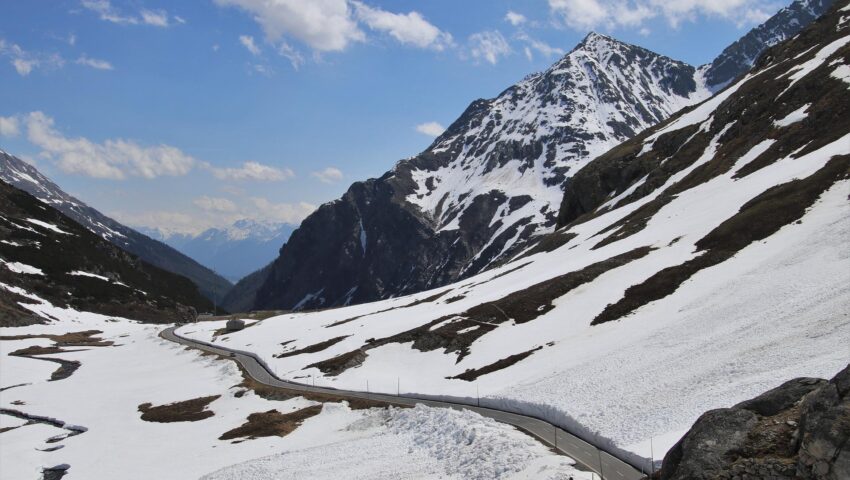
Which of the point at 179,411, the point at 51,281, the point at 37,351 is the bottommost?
the point at 179,411

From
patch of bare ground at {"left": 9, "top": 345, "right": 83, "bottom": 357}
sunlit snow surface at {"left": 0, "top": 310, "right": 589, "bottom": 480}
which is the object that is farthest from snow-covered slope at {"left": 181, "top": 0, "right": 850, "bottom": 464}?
patch of bare ground at {"left": 9, "top": 345, "right": 83, "bottom": 357}

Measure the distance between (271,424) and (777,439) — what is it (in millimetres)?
47264

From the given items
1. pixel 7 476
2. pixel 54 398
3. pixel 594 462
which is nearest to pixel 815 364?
pixel 594 462

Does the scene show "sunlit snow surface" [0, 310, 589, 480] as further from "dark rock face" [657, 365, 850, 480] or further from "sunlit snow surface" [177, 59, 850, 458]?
"dark rock face" [657, 365, 850, 480]

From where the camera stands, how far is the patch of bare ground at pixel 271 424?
49862 millimetres

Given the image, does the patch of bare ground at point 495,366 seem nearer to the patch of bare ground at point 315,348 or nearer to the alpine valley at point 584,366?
the alpine valley at point 584,366

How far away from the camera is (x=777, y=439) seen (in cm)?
1478

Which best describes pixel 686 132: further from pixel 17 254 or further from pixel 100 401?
pixel 17 254

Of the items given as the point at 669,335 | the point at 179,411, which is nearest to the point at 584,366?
the point at 669,335

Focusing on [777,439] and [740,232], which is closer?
[777,439]

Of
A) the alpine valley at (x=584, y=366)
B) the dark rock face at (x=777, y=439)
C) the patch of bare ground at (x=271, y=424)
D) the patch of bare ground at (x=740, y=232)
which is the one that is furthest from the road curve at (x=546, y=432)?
the patch of bare ground at (x=740, y=232)

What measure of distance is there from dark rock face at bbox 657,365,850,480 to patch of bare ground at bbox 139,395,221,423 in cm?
5778

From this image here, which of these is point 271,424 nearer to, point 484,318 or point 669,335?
point 484,318

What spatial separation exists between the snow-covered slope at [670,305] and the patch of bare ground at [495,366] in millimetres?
292
